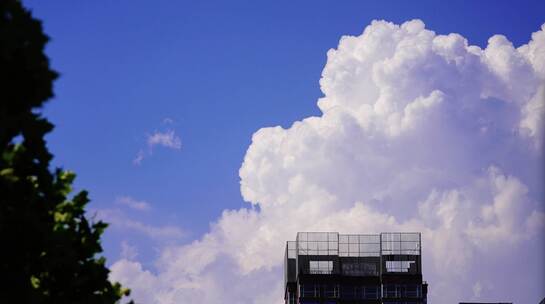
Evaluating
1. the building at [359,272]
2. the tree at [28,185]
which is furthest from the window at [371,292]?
the tree at [28,185]

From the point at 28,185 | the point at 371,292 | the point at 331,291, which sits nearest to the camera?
the point at 28,185

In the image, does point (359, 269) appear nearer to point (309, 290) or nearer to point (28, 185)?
point (309, 290)

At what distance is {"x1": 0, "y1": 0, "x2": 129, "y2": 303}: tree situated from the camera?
61.4 ft

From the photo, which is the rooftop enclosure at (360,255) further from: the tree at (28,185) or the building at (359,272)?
the tree at (28,185)

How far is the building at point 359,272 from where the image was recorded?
6127 inches

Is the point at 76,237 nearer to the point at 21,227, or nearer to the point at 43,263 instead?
the point at 43,263

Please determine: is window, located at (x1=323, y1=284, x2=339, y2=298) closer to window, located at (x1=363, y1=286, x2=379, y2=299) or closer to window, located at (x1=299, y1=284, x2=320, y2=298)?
window, located at (x1=299, y1=284, x2=320, y2=298)

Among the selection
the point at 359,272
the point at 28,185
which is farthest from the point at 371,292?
the point at 28,185

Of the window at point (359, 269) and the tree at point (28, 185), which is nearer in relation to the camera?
the tree at point (28, 185)

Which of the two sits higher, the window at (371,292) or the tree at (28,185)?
the window at (371,292)

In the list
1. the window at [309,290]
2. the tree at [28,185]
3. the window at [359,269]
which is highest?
the window at [359,269]

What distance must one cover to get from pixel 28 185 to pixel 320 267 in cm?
14300

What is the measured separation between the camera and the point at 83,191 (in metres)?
22.7

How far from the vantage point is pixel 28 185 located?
19703 millimetres
